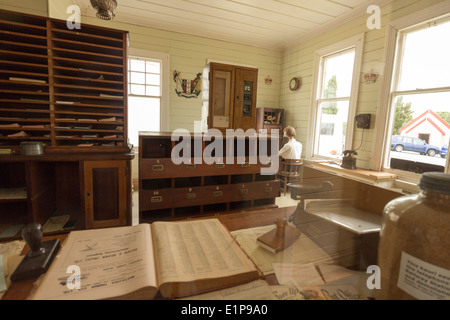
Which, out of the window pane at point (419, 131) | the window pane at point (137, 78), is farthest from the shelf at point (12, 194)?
the window pane at point (419, 131)

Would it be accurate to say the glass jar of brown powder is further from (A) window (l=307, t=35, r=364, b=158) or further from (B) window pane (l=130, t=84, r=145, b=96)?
(B) window pane (l=130, t=84, r=145, b=96)

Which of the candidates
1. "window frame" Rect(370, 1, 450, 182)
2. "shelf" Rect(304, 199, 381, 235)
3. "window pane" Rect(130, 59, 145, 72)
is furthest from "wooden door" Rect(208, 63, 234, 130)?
"window pane" Rect(130, 59, 145, 72)

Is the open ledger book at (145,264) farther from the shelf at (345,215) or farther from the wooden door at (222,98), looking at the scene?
the wooden door at (222,98)

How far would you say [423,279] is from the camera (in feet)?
1.24

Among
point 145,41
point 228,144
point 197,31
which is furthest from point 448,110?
point 145,41

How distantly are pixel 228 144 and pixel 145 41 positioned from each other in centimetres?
313

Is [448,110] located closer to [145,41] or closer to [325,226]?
[325,226]

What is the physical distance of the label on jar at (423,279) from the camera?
0.36 meters

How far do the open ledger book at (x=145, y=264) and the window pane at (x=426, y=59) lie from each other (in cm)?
319

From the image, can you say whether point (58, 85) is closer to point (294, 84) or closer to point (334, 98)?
point (334, 98)

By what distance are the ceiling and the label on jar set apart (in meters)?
3.82

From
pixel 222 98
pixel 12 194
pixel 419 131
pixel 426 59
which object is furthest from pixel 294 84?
pixel 12 194

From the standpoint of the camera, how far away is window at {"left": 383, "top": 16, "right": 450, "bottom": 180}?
7.91ft

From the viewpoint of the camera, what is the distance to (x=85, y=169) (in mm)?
2012
